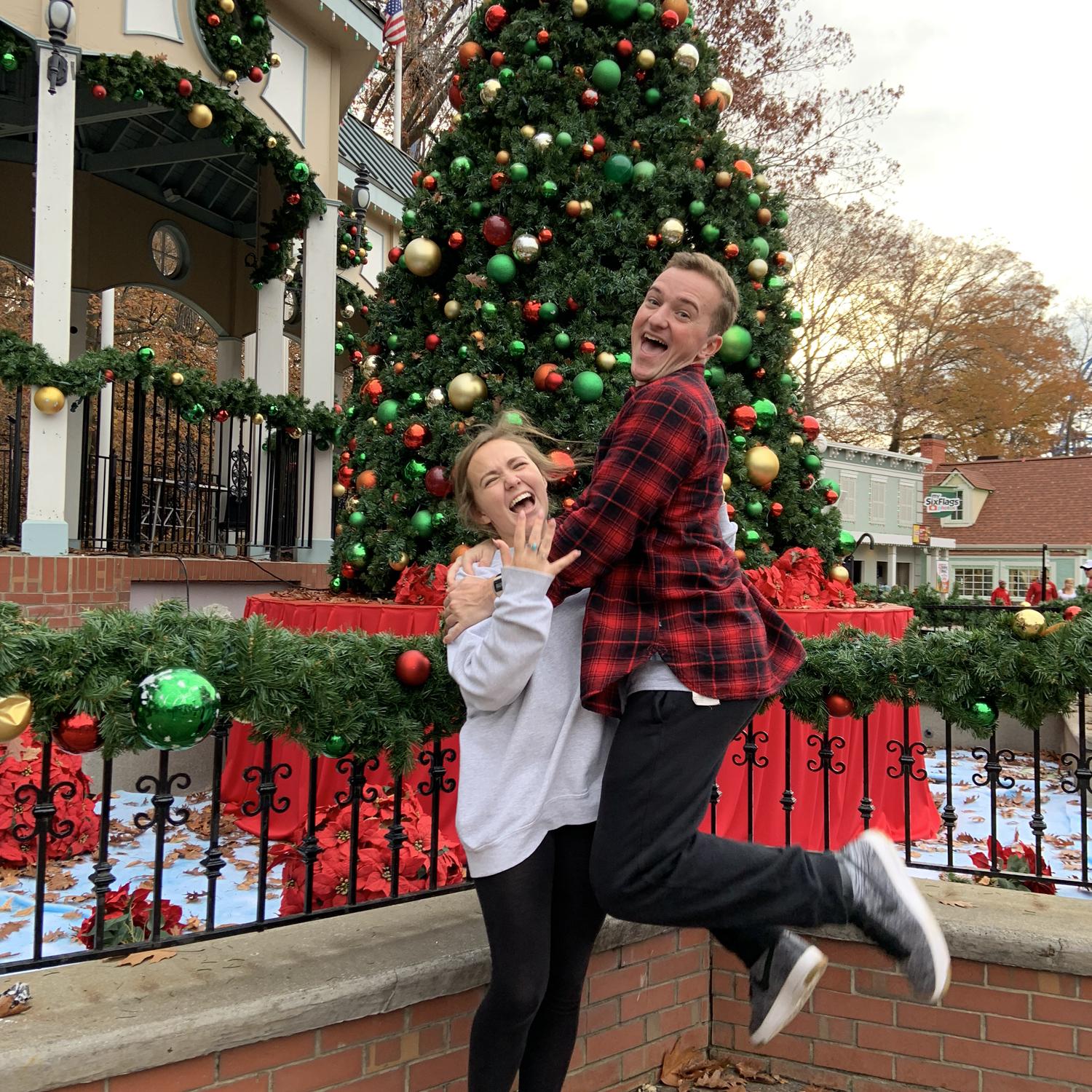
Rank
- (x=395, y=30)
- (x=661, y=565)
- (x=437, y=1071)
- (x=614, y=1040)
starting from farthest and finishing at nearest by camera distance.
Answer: (x=395, y=30) < (x=614, y=1040) < (x=437, y=1071) < (x=661, y=565)

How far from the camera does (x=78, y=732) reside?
225 cm

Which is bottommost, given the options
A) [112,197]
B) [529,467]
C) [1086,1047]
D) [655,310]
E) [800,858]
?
[1086,1047]

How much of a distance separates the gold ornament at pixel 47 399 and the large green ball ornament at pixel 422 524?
9.57ft

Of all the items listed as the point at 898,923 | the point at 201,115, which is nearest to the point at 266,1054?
the point at 898,923

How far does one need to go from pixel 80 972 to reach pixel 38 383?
17.6 feet

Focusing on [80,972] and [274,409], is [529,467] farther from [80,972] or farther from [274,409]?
[274,409]

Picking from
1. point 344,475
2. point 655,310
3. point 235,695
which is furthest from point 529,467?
point 344,475

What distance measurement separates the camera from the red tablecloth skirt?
502 centimetres

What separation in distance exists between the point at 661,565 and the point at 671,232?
4301mm

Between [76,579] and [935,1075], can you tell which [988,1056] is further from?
[76,579]

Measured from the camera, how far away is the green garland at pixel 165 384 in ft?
21.5

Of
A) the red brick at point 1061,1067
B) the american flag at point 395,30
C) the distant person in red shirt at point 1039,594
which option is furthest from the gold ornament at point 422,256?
the distant person in red shirt at point 1039,594

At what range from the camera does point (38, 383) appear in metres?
6.58

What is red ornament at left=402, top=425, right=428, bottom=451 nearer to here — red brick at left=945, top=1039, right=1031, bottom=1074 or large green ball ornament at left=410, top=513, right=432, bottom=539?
large green ball ornament at left=410, top=513, right=432, bottom=539
